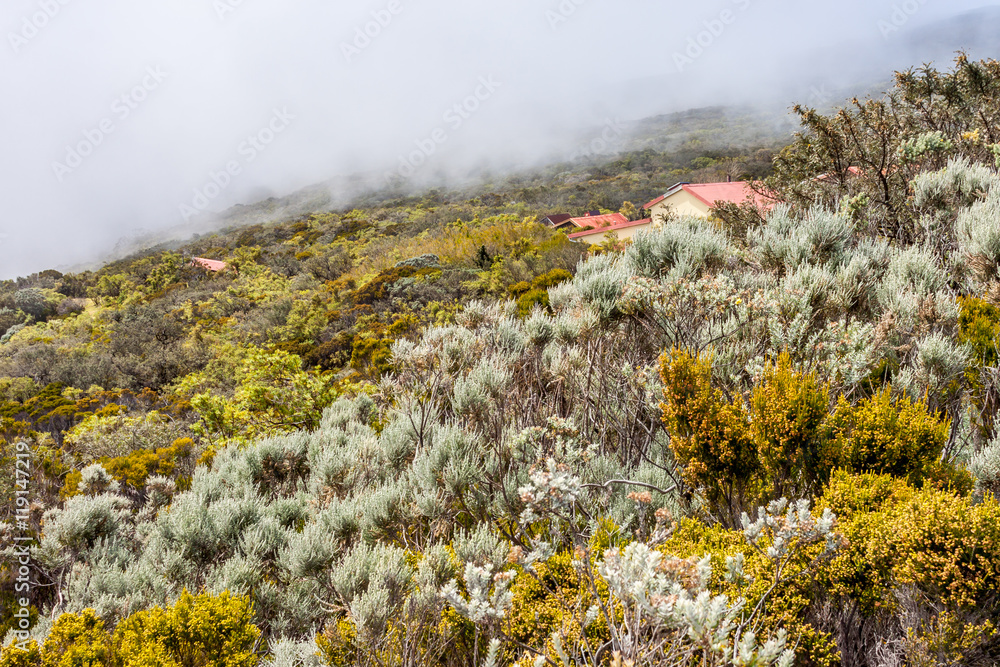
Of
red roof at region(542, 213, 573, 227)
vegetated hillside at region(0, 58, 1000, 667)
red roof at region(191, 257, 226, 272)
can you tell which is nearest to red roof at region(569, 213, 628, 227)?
red roof at region(542, 213, 573, 227)

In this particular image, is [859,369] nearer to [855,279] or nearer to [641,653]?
[855,279]

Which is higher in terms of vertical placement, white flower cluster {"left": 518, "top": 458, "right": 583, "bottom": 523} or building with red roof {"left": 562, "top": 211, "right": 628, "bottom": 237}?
white flower cluster {"left": 518, "top": 458, "right": 583, "bottom": 523}

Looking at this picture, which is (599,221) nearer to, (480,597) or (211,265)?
(211,265)

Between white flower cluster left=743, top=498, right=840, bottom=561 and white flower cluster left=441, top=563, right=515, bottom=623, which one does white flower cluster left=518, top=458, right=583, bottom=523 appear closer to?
white flower cluster left=441, top=563, right=515, bottom=623

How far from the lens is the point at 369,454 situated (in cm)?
431

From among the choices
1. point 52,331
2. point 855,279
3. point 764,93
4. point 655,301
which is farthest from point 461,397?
point 764,93

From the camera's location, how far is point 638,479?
324 centimetres

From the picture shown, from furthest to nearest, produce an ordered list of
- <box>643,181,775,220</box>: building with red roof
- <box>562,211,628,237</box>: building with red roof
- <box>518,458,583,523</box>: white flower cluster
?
1. <box>562,211,628,237</box>: building with red roof
2. <box>643,181,775,220</box>: building with red roof
3. <box>518,458,583,523</box>: white flower cluster

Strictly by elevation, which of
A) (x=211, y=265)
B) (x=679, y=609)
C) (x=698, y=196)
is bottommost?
(x=698, y=196)

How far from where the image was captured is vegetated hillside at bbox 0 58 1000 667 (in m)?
1.72

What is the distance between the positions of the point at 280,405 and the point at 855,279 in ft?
23.7

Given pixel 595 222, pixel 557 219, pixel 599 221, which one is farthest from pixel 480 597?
pixel 557 219

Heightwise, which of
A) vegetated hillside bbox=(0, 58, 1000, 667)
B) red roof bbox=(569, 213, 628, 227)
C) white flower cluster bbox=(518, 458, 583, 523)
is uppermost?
white flower cluster bbox=(518, 458, 583, 523)

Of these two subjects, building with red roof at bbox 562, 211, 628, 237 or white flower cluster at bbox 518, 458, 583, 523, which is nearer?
white flower cluster at bbox 518, 458, 583, 523
